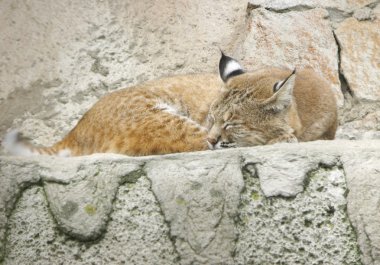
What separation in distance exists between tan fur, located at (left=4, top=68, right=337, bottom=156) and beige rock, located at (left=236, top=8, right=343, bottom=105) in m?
0.68

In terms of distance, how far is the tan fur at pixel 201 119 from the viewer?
400cm

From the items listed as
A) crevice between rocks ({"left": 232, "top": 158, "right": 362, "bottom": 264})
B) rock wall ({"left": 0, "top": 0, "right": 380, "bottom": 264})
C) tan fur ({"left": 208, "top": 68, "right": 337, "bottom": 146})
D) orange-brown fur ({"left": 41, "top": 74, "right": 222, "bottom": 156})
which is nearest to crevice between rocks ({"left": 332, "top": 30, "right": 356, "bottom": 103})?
tan fur ({"left": 208, "top": 68, "right": 337, "bottom": 146})

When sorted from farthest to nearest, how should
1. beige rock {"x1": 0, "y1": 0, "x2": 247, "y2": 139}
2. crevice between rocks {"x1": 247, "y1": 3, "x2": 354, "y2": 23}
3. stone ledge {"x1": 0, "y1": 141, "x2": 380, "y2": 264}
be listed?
crevice between rocks {"x1": 247, "y1": 3, "x2": 354, "y2": 23}, beige rock {"x1": 0, "y1": 0, "x2": 247, "y2": 139}, stone ledge {"x1": 0, "y1": 141, "x2": 380, "y2": 264}

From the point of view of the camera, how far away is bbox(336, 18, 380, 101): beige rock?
5219mm

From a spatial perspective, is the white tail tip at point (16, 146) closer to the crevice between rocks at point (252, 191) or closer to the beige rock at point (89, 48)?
the beige rock at point (89, 48)

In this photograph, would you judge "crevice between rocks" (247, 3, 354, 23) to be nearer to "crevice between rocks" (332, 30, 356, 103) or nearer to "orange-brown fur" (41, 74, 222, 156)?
"crevice between rocks" (332, 30, 356, 103)

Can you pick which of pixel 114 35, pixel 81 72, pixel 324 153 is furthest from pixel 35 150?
pixel 324 153

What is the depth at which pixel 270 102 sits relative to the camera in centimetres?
399

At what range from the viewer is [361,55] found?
534 centimetres

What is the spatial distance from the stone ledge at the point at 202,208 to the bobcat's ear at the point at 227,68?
1318 mm

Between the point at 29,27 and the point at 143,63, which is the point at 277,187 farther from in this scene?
the point at 29,27

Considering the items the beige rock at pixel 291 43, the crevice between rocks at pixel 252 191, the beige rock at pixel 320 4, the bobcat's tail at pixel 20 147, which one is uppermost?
the crevice between rocks at pixel 252 191

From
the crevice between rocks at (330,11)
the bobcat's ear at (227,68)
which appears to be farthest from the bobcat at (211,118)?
the crevice between rocks at (330,11)

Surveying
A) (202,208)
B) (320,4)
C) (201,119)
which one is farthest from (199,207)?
(320,4)
